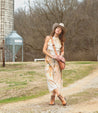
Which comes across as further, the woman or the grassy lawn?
the grassy lawn

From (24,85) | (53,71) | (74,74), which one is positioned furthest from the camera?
(74,74)

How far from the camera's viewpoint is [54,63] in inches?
283

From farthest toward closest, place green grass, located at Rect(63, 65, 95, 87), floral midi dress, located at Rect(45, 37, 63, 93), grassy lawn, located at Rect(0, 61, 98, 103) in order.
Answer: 1. green grass, located at Rect(63, 65, 95, 87)
2. grassy lawn, located at Rect(0, 61, 98, 103)
3. floral midi dress, located at Rect(45, 37, 63, 93)

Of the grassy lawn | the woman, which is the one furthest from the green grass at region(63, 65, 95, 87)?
the woman

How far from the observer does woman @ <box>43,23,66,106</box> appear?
699 cm

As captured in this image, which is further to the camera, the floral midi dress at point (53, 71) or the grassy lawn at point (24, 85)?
the grassy lawn at point (24, 85)

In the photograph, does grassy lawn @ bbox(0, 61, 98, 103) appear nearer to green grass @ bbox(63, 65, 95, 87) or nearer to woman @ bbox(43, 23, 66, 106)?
green grass @ bbox(63, 65, 95, 87)

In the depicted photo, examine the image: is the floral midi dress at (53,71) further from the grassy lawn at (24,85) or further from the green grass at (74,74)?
the green grass at (74,74)

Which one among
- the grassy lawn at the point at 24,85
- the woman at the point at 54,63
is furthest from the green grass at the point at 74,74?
the woman at the point at 54,63

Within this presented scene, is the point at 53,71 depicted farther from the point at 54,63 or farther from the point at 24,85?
the point at 24,85

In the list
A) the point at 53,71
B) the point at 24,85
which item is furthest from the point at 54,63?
the point at 24,85

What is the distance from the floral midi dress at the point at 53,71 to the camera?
6.99 metres

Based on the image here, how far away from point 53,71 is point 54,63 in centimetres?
21

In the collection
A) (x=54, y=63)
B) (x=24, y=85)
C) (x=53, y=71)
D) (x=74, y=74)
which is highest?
(x=54, y=63)
